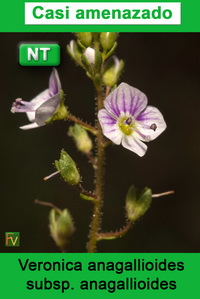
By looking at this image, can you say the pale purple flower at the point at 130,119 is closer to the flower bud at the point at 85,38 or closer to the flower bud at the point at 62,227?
the flower bud at the point at 85,38

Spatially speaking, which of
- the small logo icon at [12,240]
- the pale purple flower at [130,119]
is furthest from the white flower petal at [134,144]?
the small logo icon at [12,240]

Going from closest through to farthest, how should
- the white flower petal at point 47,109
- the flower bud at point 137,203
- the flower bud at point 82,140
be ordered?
1. the white flower petal at point 47,109
2. the flower bud at point 137,203
3. the flower bud at point 82,140

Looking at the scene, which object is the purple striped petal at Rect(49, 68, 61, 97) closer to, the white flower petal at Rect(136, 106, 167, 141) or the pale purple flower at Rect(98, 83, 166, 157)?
the pale purple flower at Rect(98, 83, 166, 157)

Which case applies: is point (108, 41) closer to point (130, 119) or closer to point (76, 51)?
point (76, 51)

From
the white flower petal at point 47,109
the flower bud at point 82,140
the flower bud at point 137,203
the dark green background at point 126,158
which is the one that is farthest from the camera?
the dark green background at point 126,158

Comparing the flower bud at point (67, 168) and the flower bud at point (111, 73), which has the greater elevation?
the flower bud at point (111, 73)
